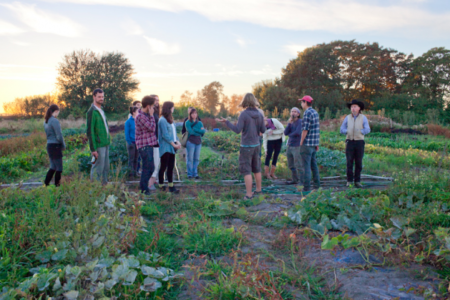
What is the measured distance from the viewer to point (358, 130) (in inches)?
242

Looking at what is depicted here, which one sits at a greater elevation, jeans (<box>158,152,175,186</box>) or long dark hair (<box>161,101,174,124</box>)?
long dark hair (<box>161,101,174,124</box>)

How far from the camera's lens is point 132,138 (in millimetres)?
7246

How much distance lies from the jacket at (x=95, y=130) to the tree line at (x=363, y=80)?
31056mm

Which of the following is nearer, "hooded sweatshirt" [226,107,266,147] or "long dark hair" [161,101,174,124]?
"hooded sweatshirt" [226,107,266,147]

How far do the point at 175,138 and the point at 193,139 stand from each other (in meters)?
1.23

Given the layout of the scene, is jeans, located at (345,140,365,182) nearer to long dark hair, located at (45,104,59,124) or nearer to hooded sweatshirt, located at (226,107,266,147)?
hooded sweatshirt, located at (226,107,266,147)

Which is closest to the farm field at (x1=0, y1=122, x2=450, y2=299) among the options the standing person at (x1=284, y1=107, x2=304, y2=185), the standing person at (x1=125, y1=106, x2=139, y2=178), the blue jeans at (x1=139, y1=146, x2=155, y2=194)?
the blue jeans at (x1=139, y1=146, x2=155, y2=194)

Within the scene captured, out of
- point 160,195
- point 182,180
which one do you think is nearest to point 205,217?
point 160,195

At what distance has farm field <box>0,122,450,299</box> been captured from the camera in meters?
2.47

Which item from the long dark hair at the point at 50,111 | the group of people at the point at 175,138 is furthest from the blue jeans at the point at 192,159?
the long dark hair at the point at 50,111

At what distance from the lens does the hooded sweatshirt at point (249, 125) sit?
5238mm

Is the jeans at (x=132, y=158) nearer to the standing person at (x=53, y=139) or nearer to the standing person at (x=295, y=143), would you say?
the standing person at (x=53, y=139)

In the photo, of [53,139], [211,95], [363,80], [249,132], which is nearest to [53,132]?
[53,139]

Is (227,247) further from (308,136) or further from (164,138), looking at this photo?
(308,136)
